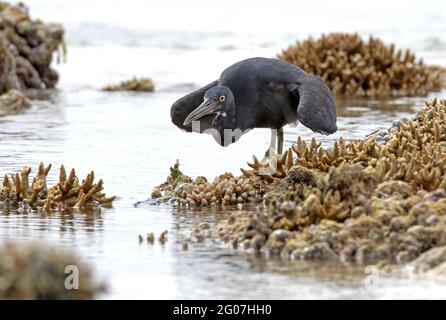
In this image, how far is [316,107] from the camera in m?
11.6

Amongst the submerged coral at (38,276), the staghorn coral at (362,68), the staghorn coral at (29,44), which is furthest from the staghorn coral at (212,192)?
the staghorn coral at (29,44)

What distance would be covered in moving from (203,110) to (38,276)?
5.00 meters

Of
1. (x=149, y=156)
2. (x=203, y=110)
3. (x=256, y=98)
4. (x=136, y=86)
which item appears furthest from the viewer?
(x=136, y=86)

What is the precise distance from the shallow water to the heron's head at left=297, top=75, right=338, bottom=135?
1551 millimetres

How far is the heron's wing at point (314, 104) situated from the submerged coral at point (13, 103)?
25.8 ft

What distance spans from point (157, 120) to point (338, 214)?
979 centimetres

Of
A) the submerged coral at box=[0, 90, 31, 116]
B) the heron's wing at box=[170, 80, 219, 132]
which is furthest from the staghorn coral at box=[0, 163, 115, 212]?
the submerged coral at box=[0, 90, 31, 116]

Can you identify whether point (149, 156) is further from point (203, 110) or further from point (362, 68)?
point (362, 68)

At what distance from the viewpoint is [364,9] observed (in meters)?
49.2

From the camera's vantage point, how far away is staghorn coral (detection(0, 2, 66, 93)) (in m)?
22.8

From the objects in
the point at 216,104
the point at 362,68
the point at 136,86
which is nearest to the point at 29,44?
the point at 136,86

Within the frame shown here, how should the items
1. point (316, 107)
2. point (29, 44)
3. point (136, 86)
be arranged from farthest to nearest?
point (29, 44), point (136, 86), point (316, 107)

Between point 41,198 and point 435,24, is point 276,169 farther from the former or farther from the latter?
point 435,24

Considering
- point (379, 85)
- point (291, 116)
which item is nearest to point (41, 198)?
point (291, 116)
